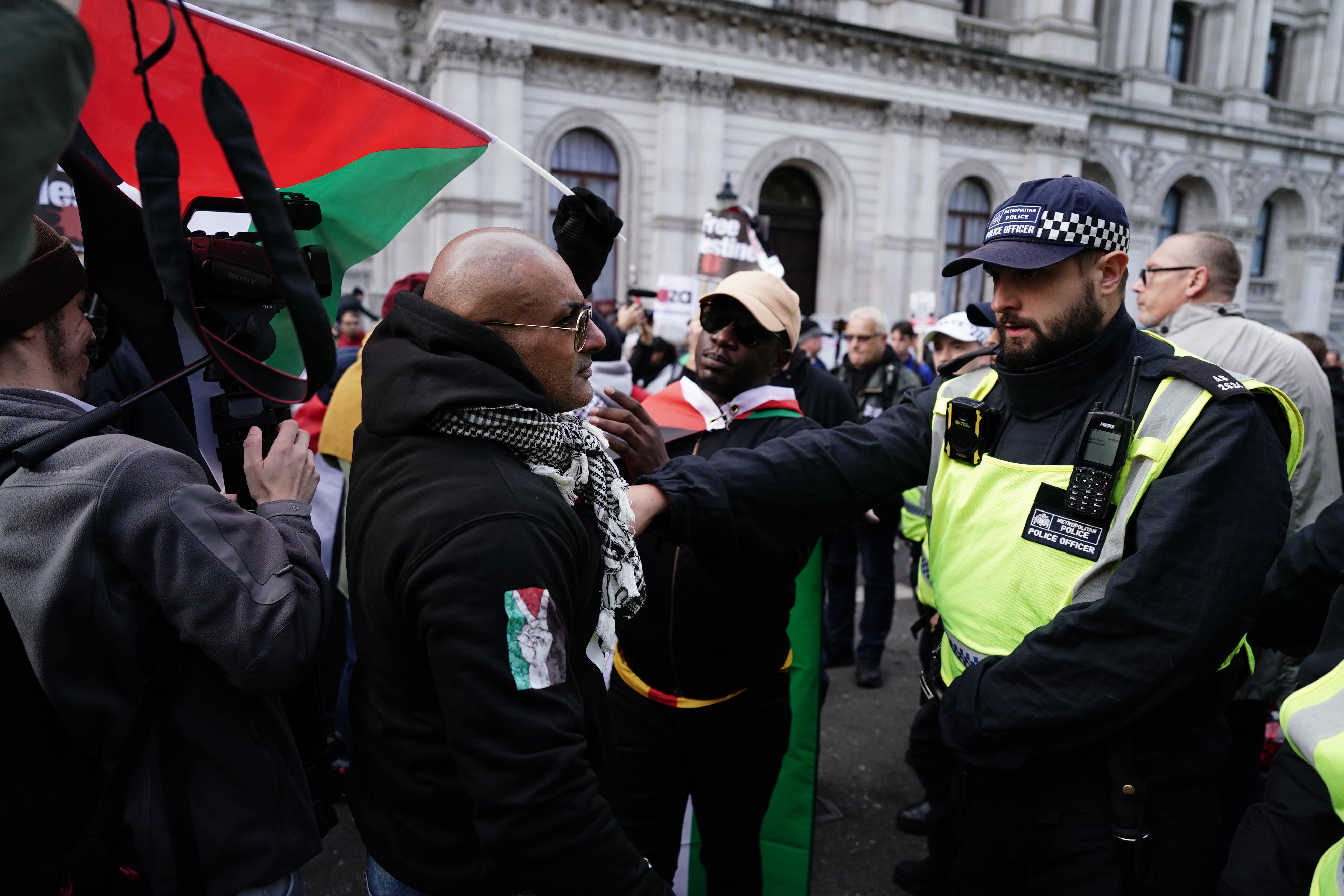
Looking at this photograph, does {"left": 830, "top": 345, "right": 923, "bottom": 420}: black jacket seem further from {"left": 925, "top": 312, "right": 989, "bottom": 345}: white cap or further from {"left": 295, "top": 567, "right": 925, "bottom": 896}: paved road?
{"left": 295, "top": 567, "right": 925, "bottom": 896}: paved road

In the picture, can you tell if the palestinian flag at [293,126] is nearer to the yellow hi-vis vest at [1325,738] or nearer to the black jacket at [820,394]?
the yellow hi-vis vest at [1325,738]

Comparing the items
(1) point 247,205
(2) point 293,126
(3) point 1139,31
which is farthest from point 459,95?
(3) point 1139,31

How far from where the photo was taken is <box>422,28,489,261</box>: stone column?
15.2 meters

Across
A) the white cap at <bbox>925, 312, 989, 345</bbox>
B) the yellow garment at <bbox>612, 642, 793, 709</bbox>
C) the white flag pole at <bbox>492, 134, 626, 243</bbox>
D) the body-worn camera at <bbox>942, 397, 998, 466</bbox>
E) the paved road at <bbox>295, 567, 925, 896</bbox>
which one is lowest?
the paved road at <bbox>295, 567, 925, 896</bbox>

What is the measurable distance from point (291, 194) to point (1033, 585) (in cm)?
199

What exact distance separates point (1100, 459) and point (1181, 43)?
29947 mm

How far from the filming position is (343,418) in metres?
3.56

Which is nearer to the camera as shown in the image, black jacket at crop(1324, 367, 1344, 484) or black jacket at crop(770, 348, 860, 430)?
black jacket at crop(770, 348, 860, 430)

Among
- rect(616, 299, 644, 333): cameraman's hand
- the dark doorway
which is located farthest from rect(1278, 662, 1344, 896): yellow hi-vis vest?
the dark doorway

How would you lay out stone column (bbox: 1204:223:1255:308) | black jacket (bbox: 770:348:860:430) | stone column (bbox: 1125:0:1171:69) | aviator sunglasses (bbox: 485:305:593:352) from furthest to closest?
1. stone column (bbox: 1204:223:1255:308)
2. stone column (bbox: 1125:0:1171:69)
3. black jacket (bbox: 770:348:860:430)
4. aviator sunglasses (bbox: 485:305:593:352)

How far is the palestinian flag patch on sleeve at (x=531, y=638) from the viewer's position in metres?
1.37

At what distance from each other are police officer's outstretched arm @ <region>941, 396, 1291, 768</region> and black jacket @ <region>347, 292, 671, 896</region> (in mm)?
1013

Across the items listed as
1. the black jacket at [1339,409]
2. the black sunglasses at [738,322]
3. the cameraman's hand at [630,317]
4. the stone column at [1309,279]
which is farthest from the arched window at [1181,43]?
the black sunglasses at [738,322]

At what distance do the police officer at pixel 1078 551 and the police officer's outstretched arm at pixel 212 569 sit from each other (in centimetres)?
81
